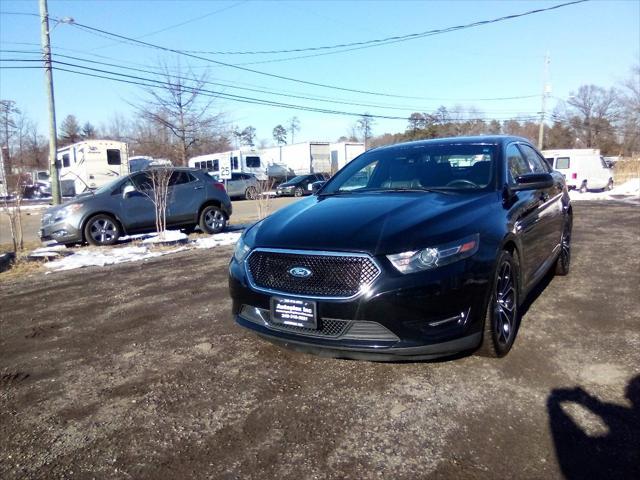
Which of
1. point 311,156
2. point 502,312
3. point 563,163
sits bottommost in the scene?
point 502,312

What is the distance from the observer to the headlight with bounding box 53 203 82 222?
9.15 metres

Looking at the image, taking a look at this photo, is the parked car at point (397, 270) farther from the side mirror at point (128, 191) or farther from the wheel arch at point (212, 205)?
the wheel arch at point (212, 205)

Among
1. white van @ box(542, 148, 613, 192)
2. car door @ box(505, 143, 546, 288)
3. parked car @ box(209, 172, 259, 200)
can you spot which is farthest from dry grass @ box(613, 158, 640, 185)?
car door @ box(505, 143, 546, 288)

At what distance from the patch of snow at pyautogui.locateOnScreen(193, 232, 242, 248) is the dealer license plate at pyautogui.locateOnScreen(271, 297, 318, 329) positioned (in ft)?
20.4

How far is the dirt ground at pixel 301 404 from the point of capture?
2285mm

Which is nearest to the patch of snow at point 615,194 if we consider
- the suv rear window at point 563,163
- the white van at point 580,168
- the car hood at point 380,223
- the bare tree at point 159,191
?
the white van at point 580,168

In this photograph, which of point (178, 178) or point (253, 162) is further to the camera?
point (253, 162)

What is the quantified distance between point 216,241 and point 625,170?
29.9 meters

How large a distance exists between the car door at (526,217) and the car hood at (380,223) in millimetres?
309

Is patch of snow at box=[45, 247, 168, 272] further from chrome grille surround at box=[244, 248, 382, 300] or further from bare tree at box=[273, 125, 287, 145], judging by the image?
bare tree at box=[273, 125, 287, 145]

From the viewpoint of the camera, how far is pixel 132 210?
9.76 m

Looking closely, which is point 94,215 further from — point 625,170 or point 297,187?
point 625,170

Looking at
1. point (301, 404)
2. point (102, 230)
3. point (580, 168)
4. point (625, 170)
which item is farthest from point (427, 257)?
point (625, 170)

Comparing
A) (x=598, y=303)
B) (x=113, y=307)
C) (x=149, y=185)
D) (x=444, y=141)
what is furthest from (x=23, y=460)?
(x=149, y=185)
